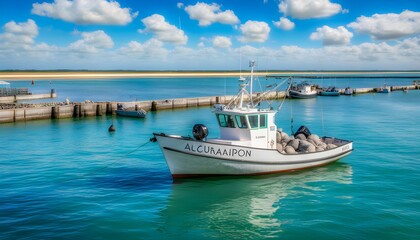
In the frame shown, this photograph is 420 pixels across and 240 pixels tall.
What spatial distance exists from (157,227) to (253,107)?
987cm

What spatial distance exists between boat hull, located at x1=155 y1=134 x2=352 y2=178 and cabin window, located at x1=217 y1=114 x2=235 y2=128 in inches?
74.5

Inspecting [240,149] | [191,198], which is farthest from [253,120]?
A: [191,198]

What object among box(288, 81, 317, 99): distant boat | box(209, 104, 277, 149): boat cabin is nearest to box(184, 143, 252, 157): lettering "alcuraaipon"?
box(209, 104, 277, 149): boat cabin

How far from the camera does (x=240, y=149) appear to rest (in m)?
19.9

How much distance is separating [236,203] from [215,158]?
3.03 meters

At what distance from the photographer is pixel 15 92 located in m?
75.9

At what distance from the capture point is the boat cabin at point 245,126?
823 inches

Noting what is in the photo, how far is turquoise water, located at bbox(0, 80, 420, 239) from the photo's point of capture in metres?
14.4

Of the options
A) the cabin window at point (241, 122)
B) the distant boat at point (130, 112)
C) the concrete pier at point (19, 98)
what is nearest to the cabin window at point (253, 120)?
the cabin window at point (241, 122)

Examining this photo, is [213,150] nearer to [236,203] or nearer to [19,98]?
[236,203]

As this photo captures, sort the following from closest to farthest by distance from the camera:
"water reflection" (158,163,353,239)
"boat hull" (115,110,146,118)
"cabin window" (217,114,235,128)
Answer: "water reflection" (158,163,353,239), "cabin window" (217,114,235,128), "boat hull" (115,110,146,118)

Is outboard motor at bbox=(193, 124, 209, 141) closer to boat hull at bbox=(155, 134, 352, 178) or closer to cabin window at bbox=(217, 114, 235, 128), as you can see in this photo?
boat hull at bbox=(155, 134, 352, 178)

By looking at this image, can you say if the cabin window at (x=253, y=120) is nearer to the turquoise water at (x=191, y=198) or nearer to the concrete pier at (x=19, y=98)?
the turquoise water at (x=191, y=198)

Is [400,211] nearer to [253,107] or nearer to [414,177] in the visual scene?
[414,177]
